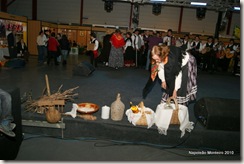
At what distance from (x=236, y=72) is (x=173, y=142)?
7.75 meters

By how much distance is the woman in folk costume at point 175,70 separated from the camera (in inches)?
103

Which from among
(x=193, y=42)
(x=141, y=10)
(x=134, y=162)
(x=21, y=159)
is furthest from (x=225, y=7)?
(x=21, y=159)

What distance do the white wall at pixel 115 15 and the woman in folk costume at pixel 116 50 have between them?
7.85m

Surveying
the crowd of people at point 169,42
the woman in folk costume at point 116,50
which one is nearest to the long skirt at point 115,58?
the woman in folk costume at point 116,50

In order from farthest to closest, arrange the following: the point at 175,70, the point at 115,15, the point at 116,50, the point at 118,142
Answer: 1. the point at 115,15
2. the point at 116,50
3. the point at 118,142
4. the point at 175,70

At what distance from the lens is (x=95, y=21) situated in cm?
1495

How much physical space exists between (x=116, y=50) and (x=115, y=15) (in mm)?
8061

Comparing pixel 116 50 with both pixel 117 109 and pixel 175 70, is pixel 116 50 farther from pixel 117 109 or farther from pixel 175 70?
pixel 175 70

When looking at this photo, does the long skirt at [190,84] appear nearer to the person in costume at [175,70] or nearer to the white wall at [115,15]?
the person in costume at [175,70]

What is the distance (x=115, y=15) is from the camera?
48.8ft

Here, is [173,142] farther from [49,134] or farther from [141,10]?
[141,10]

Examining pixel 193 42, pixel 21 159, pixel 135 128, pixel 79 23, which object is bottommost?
pixel 21 159

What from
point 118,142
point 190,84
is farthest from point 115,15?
point 118,142

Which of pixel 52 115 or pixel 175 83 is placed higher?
pixel 175 83
